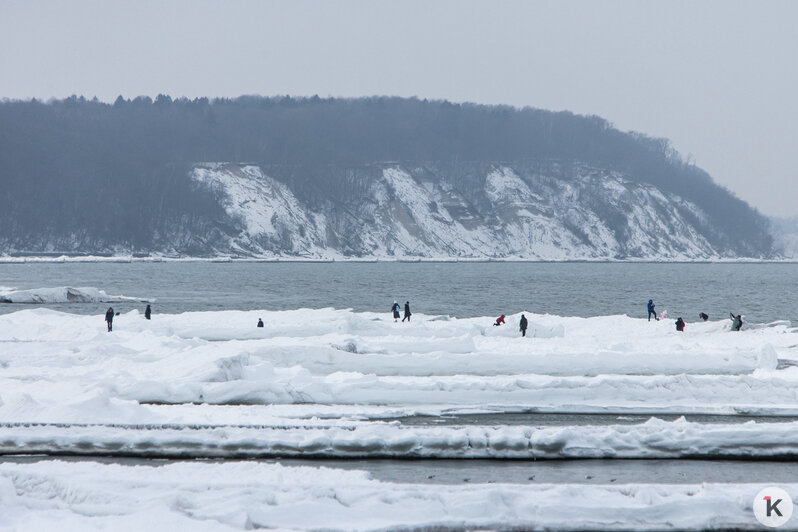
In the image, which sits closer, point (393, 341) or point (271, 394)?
point (271, 394)

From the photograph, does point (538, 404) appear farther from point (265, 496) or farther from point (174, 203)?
point (174, 203)

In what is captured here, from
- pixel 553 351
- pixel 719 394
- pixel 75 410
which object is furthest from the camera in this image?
pixel 553 351

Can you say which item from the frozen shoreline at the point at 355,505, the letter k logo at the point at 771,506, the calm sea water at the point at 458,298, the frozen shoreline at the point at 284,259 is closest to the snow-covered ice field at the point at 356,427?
the frozen shoreline at the point at 355,505

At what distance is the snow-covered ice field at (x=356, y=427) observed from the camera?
392 inches

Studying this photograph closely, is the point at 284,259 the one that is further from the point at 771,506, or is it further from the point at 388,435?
the point at 771,506

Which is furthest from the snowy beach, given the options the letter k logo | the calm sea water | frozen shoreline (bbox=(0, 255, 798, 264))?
frozen shoreline (bbox=(0, 255, 798, 264))

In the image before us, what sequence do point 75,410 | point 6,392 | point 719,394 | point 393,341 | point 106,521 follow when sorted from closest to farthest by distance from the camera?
point 106,521
point 75,410
point 6,392
point 719,394
point 393,341

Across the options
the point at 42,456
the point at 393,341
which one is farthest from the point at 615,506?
the point at 393,341

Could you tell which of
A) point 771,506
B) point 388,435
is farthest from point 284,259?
point 771,506

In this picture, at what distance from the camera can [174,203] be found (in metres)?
195

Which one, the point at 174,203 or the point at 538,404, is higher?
the point at 174,203

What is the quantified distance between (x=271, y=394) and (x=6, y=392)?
562cm

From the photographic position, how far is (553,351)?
26.6 meters

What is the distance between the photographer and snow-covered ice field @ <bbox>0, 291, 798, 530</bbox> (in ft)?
32.7
